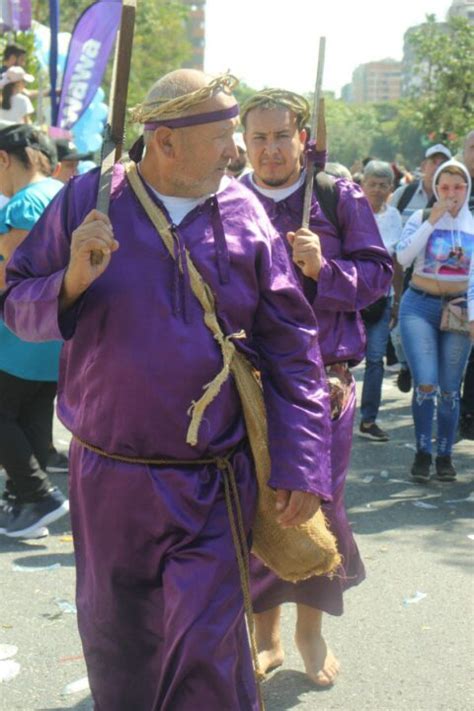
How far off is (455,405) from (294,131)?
363cm

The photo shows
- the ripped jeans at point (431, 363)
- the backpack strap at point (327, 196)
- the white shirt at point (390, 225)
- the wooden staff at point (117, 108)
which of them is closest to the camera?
the wooden staff at point (117, 108)

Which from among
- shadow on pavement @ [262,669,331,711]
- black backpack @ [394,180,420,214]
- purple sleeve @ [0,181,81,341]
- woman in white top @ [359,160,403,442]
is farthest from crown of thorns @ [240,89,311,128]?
black backpack @ [394,180,420,214]

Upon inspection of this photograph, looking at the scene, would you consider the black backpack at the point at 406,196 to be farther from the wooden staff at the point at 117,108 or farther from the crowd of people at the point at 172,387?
the wooden staff at the point at 117,108

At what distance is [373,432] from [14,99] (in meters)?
4.71

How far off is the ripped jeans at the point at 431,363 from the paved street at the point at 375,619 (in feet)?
1.26

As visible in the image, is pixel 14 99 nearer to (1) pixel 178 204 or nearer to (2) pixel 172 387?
(1) pixel 178 204

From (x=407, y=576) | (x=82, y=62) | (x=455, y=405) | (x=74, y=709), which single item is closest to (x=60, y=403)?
(x=74, y=709)

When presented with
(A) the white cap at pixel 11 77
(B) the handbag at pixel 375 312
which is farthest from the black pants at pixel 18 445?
(A) the white cap at pixel 11 77

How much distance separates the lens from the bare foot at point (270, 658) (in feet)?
15.1

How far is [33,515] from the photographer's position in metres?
6.34

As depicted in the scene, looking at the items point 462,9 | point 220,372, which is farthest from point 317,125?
point 462,9

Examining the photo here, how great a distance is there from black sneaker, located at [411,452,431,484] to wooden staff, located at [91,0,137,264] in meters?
4.69

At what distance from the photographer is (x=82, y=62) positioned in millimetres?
14352

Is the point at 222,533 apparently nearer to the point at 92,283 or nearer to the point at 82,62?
the point at 92,283
